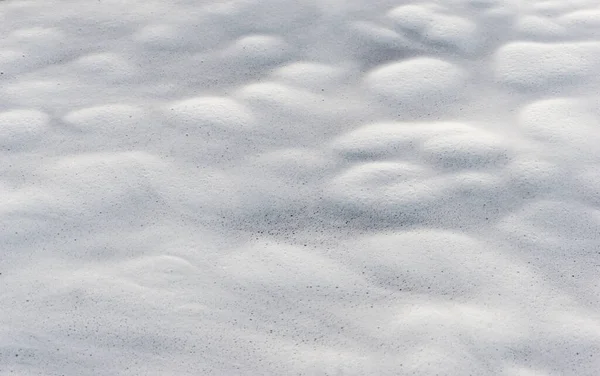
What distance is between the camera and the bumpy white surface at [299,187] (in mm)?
1001

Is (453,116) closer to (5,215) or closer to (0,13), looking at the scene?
(5,215)

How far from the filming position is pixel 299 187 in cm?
121

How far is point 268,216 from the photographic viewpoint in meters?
1.17

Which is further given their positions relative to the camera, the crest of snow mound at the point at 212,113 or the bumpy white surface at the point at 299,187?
the crest of snow mound at the point at 212,113

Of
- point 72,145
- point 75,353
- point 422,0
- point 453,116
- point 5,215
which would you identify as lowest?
point 75,353

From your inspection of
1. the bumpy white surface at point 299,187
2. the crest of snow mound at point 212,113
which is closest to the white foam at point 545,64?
the bumpy white surface at point 299,187

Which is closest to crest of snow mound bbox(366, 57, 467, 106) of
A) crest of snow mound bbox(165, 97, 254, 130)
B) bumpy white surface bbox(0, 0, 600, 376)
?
bumpy white surface bbox(0, 0, 600, 376)

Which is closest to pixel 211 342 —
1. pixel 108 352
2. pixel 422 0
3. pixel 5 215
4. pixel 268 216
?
pixel 108 352

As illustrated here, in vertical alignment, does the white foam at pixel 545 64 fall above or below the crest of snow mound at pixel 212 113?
above

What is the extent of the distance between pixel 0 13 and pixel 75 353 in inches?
36.6

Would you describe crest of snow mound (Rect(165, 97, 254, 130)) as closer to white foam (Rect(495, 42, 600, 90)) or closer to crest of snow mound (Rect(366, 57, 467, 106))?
crest of snow mound (Rect(366, 57, 467, 106))

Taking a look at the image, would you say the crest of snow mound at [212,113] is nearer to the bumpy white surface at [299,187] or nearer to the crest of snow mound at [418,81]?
the bumpy white surface at [299,187]

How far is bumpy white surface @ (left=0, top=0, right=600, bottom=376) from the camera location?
1001mm

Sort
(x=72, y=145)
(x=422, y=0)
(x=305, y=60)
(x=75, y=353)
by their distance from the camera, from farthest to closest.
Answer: (x=422, y=0) → (x=305, y=60) → (x=72, y=145) → (x=75, y=353)
